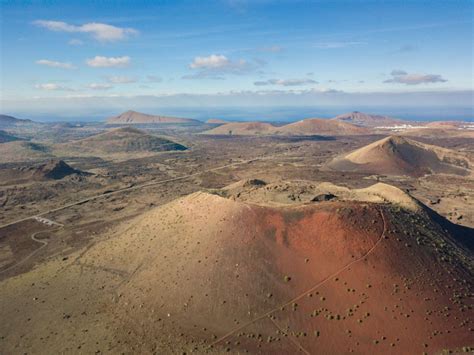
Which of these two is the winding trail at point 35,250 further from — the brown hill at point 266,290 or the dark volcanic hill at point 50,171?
the dark volcanic hill at point 50,171

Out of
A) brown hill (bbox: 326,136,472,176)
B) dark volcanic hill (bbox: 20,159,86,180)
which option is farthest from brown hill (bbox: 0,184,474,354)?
brown hill (bbox: 326,136,472,176)

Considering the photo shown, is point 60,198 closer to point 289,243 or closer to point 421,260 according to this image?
point 289,243

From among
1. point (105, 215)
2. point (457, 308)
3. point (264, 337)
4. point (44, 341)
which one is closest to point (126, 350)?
point (44, 341)

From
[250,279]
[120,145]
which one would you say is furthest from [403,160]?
[120,145]

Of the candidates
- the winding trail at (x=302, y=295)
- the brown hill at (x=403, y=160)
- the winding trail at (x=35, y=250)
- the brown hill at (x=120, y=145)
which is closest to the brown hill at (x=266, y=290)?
the winding trail at (x=302, y=295)

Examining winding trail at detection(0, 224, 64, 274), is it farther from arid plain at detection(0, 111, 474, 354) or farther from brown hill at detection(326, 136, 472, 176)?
brown hill at detection(326, 136, 472, 176)
